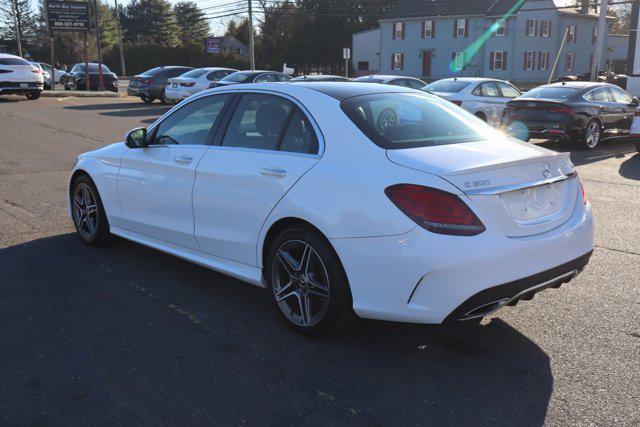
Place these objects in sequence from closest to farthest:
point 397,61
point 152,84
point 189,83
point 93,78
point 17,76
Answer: point 189,83
point 17,76
point 152,84
point 93,78
point 397,61

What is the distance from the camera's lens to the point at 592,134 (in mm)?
13438

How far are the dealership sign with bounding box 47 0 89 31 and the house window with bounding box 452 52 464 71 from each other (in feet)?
108

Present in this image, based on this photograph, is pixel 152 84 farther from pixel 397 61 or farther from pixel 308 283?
pixel 397 61

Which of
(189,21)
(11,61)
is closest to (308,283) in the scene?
(11,61)

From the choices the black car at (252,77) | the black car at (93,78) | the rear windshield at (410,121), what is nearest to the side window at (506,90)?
the black car at (252,77)

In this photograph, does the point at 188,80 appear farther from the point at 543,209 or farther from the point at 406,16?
the point at 406,16

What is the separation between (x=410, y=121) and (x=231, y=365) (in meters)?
1.99

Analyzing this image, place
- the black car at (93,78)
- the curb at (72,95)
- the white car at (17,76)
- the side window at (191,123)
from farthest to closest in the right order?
the black car at (93,78) < the curb at (72,95) < the white car at (17,76) < the side window at (191,123)

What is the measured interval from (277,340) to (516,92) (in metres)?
14.1

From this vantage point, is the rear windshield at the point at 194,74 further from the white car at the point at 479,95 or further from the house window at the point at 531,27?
the house window at the point at 531,27

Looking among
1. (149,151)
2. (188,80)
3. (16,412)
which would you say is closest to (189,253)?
(149,151)

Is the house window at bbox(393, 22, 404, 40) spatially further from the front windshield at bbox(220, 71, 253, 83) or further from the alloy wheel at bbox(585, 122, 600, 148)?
the alloy wheel at bbox(585, 122, 600, 148)

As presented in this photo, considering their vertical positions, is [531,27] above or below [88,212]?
above

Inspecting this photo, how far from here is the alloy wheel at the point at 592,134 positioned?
13.2 metres
